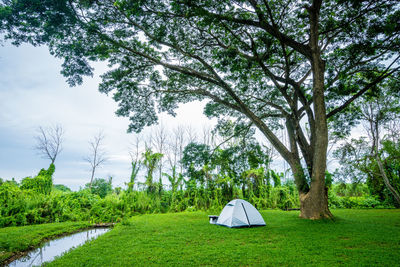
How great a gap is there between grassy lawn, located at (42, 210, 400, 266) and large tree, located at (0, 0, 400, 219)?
2.38 metres

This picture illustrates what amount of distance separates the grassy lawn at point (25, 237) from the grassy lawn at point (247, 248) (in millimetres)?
1595

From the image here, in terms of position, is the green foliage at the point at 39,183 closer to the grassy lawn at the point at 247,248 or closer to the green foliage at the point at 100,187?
the green foliage at the point at 100,187

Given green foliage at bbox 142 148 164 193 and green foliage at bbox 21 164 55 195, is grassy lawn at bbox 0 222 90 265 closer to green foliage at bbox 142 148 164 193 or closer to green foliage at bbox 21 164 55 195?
green foliage at bbox 21 164 55 195

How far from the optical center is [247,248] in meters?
3.85

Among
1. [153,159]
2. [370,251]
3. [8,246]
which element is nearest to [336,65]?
[370,251]

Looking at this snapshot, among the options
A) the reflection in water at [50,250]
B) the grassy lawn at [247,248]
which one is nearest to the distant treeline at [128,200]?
the reflection in water at [50,250]

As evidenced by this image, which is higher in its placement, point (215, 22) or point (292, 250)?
point (215, 22)

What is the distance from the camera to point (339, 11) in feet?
22.5

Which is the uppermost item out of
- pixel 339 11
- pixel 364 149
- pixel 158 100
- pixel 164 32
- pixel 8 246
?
pixel 339 11

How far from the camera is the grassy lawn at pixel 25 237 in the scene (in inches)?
171

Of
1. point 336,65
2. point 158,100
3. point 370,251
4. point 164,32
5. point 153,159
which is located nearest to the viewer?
point 370,251

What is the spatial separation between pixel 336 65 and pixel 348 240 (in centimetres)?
654

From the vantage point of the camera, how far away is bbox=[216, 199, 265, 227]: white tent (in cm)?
624

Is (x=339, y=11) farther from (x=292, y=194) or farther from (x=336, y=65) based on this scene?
(x=292, y=194)
